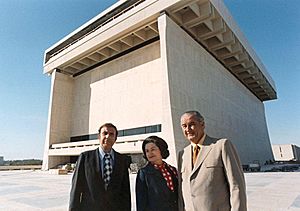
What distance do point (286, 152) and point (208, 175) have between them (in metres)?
61.1

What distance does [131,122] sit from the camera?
860 inches

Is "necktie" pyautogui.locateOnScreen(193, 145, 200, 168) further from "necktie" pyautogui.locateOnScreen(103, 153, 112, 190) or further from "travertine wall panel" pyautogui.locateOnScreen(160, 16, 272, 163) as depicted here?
"travertine wall panel" pyautogui.locateOnScreen(160, 16, 272, 163)

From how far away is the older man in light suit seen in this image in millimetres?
1795

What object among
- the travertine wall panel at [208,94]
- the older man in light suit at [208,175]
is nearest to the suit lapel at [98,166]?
the older man in light suit at [208,175]

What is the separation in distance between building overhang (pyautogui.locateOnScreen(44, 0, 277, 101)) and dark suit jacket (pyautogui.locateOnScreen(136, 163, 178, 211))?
16.8 m

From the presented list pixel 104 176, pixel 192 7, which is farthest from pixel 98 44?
pixel 104 176

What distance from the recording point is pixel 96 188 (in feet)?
7.57

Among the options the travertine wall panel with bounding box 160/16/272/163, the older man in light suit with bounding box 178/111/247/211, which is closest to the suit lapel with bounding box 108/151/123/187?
the older man in light suit with bounding box 178/111/247/211

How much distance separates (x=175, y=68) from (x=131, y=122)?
7377 mm

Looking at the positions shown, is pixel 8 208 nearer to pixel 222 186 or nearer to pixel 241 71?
pixel 222 186

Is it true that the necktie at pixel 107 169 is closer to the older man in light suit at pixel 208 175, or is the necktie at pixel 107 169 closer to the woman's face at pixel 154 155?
the woman's face at pixel 154 155

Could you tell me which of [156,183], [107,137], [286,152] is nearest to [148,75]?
[107,137]

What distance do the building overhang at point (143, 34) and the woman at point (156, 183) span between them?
16590 mm

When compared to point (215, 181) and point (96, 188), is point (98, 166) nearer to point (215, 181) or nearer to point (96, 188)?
point (96, 188)
